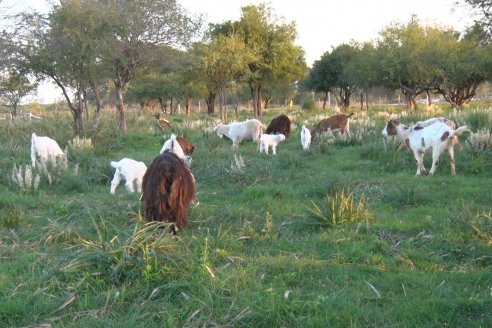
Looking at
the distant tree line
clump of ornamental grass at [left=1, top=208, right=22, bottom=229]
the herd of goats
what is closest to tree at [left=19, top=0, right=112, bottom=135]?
the distant tree line

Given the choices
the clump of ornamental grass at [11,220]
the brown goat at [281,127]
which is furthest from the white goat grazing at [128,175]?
the brown goat at [281,127]

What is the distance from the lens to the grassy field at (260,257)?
3.90 meters

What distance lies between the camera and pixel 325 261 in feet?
16.4

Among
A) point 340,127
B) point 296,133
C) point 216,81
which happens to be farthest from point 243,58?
point 340,127

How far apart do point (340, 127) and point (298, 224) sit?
10265mm

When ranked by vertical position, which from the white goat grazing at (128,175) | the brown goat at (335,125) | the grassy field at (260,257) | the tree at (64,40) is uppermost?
the tree at (64,40)

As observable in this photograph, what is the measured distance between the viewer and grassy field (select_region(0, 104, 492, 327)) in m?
3.90

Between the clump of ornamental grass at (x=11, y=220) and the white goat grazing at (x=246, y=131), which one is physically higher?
the white goat grazing at (x=246, y=131)

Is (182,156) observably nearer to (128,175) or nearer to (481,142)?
(128,175)

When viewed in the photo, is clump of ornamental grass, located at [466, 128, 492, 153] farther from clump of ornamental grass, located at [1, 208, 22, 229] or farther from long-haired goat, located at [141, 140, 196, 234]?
clump of ornamental grass, located at [1, 208, 22, 229]

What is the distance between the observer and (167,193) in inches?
239

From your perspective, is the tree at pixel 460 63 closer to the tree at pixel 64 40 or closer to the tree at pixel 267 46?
the tree at pixel 267 46

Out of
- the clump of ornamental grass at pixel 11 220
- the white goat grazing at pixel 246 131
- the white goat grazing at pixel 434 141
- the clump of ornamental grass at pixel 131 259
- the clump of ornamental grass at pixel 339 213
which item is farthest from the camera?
the white goat grazing at pixel 246 131

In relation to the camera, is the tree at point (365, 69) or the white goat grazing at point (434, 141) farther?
the tree at point (365, 69)
